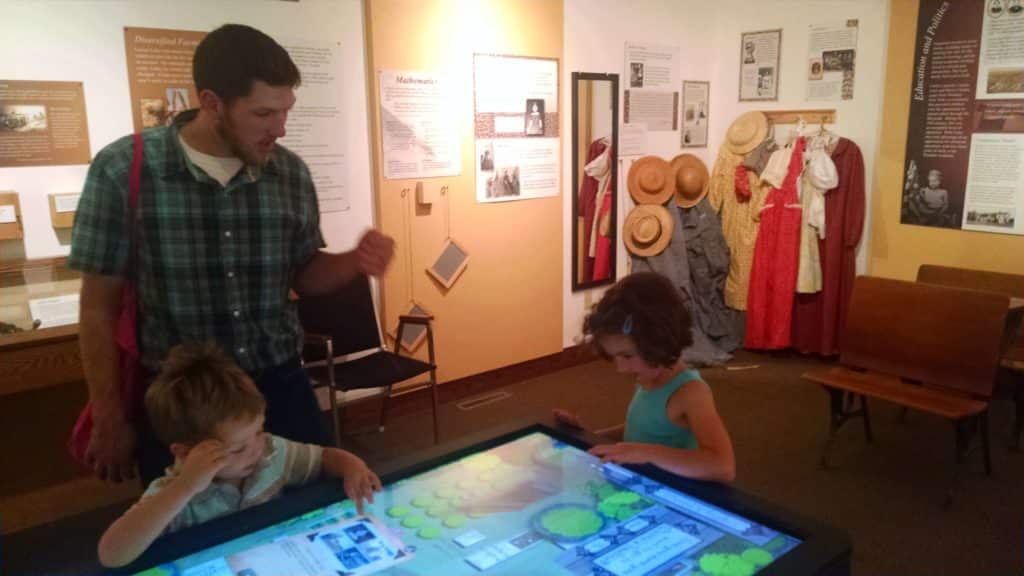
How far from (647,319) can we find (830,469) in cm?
204

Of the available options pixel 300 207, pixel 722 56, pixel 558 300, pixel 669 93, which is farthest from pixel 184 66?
pixel 722 56

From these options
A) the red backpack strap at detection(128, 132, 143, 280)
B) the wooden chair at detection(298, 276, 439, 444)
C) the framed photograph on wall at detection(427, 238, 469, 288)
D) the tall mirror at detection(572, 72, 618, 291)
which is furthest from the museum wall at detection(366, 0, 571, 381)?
Result: the red backpack strap at detection(128, 132, 143, 280)

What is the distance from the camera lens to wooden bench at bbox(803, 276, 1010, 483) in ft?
9.53

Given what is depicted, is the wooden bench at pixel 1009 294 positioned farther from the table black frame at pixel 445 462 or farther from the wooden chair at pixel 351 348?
the wooden chair at pixel 351 348

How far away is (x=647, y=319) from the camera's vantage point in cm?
166

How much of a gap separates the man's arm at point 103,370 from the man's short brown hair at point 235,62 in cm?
44

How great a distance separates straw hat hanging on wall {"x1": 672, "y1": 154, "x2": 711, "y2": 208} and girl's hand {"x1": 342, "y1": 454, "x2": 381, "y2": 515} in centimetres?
393

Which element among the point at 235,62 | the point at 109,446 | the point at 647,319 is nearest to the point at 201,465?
the point at 109,446

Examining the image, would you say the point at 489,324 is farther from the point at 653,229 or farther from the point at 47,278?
the point at 47,278

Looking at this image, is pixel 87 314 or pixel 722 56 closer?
pixel 87 314

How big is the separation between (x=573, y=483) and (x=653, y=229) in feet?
11.5

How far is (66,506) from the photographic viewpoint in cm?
285

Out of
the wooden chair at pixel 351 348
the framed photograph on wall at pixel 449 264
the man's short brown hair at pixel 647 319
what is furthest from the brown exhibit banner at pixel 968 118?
the man's short brown hair at pixel 647 319

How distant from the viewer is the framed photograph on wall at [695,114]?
515cm
